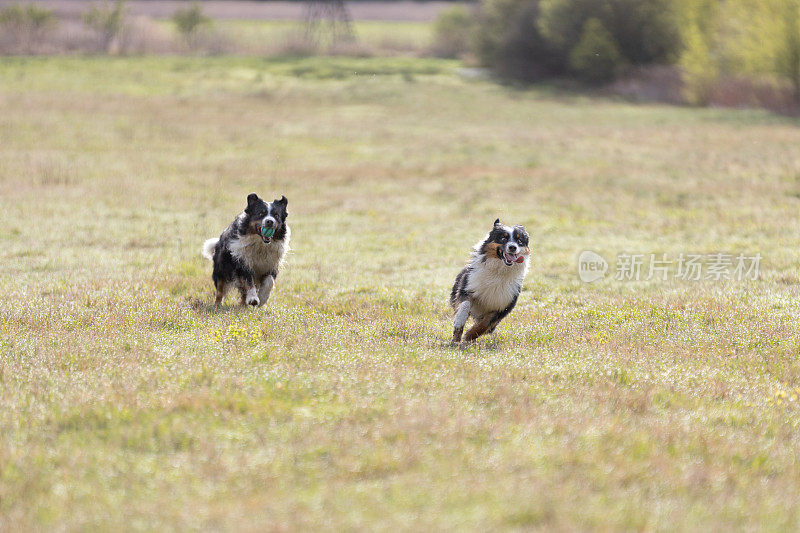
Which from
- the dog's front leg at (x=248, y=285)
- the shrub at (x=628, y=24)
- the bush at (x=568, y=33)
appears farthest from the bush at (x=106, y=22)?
the dog's front leg at (x=248, y=285)

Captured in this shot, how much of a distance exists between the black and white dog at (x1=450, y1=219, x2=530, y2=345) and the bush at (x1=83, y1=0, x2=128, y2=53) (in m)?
77.4

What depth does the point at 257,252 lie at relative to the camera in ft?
40.8

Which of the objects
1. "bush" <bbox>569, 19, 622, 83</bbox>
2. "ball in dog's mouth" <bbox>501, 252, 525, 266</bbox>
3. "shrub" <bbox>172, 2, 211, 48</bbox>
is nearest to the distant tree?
"bush" <bbox>569, 19, 622, 83</bbox>

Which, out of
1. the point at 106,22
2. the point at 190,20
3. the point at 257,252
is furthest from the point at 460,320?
the point at 190,20

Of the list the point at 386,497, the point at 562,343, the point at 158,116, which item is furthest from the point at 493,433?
the point at 158,116

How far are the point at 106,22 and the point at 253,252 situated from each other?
7839cm

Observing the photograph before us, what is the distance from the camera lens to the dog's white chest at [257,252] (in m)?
12.4

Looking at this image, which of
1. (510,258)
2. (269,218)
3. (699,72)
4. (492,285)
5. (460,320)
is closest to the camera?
(510,258)

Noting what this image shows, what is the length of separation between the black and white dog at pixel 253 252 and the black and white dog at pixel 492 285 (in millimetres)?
3179

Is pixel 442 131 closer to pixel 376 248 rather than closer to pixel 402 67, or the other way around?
pixel 376 248

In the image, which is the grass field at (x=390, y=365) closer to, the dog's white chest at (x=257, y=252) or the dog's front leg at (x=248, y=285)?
the dog's front leg at (x=248, y=285)

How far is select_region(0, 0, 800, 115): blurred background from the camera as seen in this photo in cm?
5434

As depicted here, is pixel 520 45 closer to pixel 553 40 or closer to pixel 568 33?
pixel 553 40

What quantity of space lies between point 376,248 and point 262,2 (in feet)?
396
